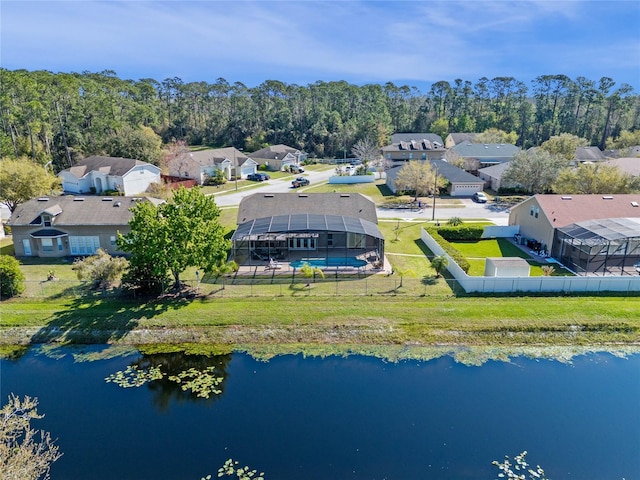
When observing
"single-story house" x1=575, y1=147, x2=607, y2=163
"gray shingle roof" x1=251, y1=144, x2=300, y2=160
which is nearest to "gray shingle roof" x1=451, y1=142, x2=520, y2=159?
"single-story house" x1=575, y1=147, x2=607, y2=163

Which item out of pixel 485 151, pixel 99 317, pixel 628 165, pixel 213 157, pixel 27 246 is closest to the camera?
pixel 99 317

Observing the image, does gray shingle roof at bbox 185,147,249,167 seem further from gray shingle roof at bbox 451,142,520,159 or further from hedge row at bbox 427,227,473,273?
hedge row at bbox 427,227,473,273

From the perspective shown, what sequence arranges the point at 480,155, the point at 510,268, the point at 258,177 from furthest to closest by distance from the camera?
the point at 480,155
the point at 258,177
the point at 510,268

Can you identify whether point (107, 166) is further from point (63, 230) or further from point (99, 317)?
point (99, 317)

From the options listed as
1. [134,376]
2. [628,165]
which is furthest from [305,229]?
[628,165]

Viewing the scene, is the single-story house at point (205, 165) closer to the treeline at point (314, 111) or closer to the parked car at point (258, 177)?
the parked car at point (258, 177)

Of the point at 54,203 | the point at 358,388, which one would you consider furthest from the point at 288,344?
the point at 54,203

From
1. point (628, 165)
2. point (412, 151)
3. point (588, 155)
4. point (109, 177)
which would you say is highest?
point (412, 151)
